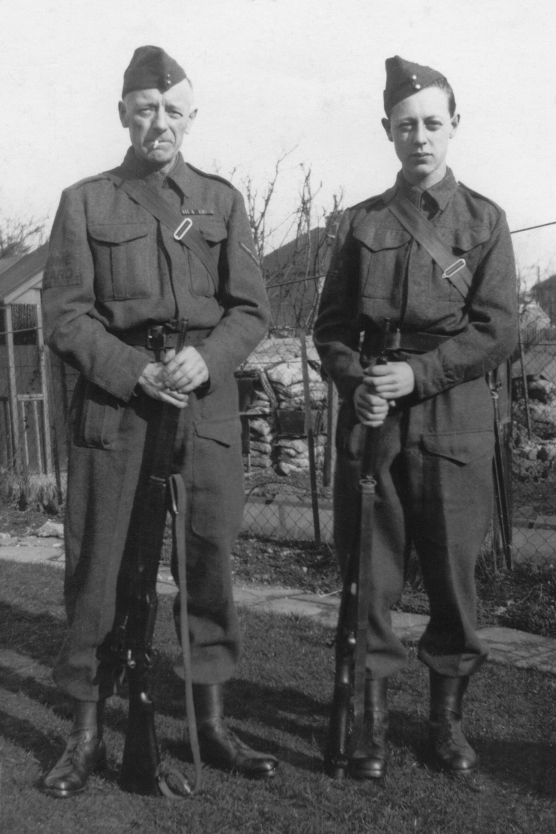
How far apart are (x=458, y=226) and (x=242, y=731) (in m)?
1.89

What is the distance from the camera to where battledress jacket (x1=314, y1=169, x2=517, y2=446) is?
2.75 m

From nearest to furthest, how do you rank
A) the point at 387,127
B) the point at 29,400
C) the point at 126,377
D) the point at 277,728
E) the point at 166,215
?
the point at 126,377 → the point at 166,215 → the point at 387,127 → the point at 277,728 → the point at 29,400

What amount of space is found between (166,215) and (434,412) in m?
1.04

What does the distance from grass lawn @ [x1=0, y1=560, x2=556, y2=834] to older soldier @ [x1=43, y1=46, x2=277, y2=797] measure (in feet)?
0.45

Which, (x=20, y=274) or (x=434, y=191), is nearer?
(x=434, y=191)

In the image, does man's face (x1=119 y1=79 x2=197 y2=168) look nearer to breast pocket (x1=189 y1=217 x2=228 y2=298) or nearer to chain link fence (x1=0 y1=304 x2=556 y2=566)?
breast pocket (x1=189 y1=217 x2=228 y2=298)

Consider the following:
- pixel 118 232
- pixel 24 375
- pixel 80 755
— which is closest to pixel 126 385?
pixel 118 232

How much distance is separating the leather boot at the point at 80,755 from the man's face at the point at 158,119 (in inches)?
67.9

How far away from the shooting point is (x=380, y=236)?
286cm

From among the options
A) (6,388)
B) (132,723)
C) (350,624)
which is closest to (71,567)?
(132,723)

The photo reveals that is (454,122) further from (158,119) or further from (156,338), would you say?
(156,338)

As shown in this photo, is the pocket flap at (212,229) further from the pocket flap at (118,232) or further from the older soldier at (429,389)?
the older soldier at (429,389)

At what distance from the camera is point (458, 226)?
282 centimetres

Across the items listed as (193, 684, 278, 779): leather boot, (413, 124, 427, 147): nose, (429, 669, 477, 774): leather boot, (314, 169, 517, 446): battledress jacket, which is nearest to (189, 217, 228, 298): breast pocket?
(314, 169, 517, 446): battledress jacket
